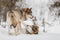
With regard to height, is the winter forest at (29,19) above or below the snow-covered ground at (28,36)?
above

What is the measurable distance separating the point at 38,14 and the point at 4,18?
323 millimetres

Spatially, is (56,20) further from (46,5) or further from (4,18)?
(4,18)

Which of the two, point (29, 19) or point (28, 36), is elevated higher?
point (29, 19)

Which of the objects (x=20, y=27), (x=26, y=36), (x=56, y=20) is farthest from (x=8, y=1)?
(x=56, y=20)

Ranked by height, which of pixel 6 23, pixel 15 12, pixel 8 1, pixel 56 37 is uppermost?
pixel 8 1

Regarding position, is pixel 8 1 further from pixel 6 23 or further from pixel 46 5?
pixel 46 5

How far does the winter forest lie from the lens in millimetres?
1364

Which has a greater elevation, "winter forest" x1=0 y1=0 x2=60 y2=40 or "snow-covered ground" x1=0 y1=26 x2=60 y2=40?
"winter forest" x1=0 y1=0 x2=60 y2=40

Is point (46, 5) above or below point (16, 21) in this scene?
above

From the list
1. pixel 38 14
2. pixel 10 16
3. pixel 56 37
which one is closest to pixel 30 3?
pixel 38 14

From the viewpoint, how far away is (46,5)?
1.37 metres

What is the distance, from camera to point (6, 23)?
1396 millimetres

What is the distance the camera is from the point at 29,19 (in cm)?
138

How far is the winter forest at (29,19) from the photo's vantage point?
136cm
